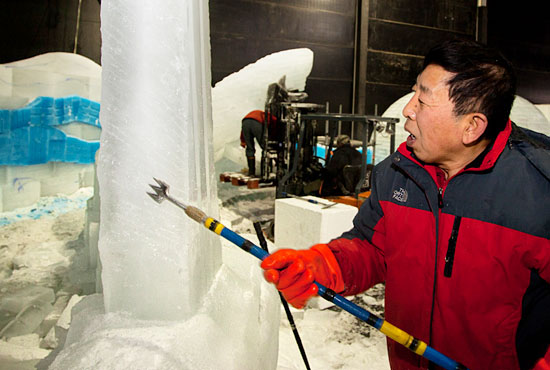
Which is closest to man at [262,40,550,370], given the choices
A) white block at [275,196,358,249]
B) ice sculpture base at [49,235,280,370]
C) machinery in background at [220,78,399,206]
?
ice sculpture base at [49,235,280,370]

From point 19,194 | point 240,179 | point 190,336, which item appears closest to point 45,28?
point 19,194

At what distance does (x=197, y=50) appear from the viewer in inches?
70.0

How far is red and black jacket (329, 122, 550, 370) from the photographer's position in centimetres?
116

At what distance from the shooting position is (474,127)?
121cm

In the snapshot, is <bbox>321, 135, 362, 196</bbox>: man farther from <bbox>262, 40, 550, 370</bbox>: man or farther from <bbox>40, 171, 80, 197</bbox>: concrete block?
<bbox>262, 40, 550, 370</bbox>: man

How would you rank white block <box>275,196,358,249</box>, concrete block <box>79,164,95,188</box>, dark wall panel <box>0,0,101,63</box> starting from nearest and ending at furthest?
white block <box>275,196,358,249</box>, dark wall panel <box>0,0,101,63</box>, concrete block <box>79,164,95,188</box>

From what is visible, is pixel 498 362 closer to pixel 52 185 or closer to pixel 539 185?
pixel 539 185

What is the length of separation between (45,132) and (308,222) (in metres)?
3.83

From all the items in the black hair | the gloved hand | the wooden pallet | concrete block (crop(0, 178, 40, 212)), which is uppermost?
the black hair

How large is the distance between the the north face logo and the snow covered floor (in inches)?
55.8

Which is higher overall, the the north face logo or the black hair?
the black hair

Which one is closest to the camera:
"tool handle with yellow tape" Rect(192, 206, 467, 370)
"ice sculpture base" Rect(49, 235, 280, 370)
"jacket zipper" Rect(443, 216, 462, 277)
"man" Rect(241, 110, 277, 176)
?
"tool handle with yellow tape" Rect(192, 206, 467, 370)

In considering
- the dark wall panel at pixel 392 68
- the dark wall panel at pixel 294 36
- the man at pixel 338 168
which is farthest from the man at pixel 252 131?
the dark wall panel at pixel 392 68

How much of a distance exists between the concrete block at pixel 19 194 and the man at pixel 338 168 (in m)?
3.93
